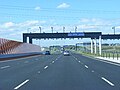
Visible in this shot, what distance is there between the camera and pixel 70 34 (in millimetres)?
90688

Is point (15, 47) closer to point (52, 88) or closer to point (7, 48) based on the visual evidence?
point (7, 48)

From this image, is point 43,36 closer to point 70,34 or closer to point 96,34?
point 70,34

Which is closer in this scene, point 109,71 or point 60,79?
point 60,79

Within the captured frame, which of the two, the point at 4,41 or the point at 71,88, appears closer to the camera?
the point at 71,88

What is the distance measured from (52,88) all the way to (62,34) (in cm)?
7769

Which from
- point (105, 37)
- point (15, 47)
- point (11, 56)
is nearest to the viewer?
point (11, 56)

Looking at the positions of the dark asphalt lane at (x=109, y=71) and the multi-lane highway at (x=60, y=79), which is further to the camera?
the dark asphalt lane at (x=109, y=71)

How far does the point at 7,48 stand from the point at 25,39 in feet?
117

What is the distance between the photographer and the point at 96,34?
87812mm

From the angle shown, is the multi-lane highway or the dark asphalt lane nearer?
the multi-lane highway

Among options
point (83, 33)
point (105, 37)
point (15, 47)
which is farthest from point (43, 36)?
point (15, 47)

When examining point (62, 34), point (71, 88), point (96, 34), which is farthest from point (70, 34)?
point (71, 88)

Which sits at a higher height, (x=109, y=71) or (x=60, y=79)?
(x=60, y=79)

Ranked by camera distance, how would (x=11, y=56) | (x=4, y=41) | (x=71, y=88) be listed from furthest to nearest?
(x=11, y=56)
(x=4, y=41)
(x=71, y=88)
